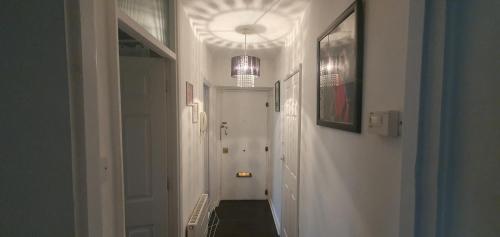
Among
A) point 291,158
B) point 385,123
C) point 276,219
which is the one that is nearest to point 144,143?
point 291,158

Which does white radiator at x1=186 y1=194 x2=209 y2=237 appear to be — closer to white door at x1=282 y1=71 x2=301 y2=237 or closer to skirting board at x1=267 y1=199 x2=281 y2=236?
white door at x1=282 y1=71 x2=301 y2=237

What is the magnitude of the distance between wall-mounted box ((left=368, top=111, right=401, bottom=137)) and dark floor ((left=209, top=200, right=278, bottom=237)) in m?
2.58

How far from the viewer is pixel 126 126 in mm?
1583

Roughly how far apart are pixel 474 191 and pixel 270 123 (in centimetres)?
339

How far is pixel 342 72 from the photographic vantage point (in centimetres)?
111

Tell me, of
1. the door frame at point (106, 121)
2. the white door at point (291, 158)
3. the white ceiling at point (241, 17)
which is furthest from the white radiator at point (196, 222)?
the white ceiling at point (241, 17)

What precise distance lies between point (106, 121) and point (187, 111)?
116 centimetres

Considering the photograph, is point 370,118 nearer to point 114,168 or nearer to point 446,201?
point 446,201

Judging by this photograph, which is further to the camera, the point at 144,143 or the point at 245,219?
the point at 245,219

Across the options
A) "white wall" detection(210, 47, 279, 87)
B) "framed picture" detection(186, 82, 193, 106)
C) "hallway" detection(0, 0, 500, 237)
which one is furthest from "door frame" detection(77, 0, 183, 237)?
"white wall" detection(210, 47, 279, 87)

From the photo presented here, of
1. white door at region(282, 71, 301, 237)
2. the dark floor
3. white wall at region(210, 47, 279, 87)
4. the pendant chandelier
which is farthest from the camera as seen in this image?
white wall at region(210, 47, 279, 87)

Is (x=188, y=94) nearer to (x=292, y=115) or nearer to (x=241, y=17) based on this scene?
(x=241, y=17)

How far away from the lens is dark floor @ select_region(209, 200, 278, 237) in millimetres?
2916

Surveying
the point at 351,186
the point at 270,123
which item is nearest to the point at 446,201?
the point at 351,186
